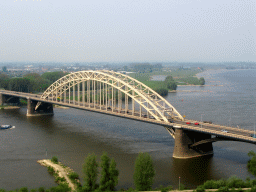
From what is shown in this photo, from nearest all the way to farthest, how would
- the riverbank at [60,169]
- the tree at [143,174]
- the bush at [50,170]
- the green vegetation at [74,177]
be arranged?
the tree at [143,174], the riverbank at [60,169], the green vegetation at [74,177], the bush at [50,170]

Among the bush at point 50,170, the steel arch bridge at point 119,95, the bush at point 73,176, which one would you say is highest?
the steel arch bridge at point 119,95

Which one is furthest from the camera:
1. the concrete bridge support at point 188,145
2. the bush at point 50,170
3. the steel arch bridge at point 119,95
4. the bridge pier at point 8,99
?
the bridge pier at point 8,99

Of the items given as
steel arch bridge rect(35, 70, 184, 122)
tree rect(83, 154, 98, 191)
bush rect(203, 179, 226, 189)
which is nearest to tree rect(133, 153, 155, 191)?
tree rect(83, 154, 98, 191)

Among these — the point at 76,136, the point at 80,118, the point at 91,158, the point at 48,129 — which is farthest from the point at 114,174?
the point at 80,118

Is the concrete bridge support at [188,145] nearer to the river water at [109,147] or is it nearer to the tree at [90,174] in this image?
the river water at [109,147]

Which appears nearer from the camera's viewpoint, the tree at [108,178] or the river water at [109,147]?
the tree at [108,178]

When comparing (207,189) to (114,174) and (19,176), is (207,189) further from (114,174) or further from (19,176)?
(19,176)

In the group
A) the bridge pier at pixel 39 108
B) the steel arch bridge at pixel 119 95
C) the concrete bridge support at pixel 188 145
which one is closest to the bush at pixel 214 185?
the concrete bridge support at pixel 188 145

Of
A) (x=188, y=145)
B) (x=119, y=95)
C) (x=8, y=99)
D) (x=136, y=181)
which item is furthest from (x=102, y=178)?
(x=8, y=99)

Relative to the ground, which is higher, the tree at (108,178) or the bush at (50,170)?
the tree at (108,178)
